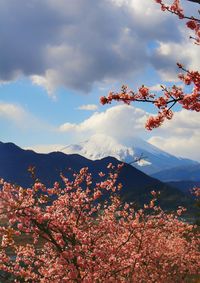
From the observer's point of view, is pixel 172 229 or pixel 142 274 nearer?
pixel 142 274

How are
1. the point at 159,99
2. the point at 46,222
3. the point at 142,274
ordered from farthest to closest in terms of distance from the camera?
the point at 142,274, the point at 46,222, the point at 159,99

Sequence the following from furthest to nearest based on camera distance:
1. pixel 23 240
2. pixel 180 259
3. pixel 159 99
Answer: pixel 23 240
pixel 180 259
pixel 159 99

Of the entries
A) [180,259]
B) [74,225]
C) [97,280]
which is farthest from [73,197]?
[180,259]

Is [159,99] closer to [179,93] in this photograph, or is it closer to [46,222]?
[179,93]

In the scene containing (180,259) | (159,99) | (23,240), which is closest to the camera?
(159,99)

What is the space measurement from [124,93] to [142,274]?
1677cm

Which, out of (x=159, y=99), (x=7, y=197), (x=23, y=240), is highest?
(x=159, y=99)

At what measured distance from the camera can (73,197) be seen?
17.4 metres

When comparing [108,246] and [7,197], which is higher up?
[7,197]

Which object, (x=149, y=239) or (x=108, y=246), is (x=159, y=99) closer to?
(x=108, y=246)

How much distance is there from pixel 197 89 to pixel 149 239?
17.9 m

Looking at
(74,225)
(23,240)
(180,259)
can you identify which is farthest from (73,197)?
(23,240)

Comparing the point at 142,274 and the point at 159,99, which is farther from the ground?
the point at 159,99

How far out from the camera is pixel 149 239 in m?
25.6
